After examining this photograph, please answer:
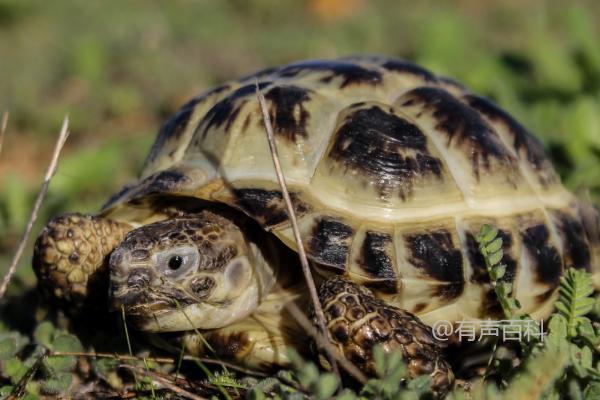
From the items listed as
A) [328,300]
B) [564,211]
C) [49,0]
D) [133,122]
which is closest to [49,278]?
[328,300]

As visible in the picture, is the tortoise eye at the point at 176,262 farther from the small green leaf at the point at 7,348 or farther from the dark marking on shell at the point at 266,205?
the small green leaf at the point at 7,348

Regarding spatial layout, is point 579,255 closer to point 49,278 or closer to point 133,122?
point 49,278

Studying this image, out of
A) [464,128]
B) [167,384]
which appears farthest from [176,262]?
[464,128]

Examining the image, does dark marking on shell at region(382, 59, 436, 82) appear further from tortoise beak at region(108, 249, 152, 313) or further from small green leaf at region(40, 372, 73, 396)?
small green leaf at region(40, 372, 73, 396)

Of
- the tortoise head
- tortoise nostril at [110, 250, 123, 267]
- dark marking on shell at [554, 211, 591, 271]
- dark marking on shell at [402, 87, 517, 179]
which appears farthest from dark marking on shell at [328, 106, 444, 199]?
tortoise nostril at [110, 250, 123, 267]

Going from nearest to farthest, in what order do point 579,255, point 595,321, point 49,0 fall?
1. point 595,321
2. point 579,255
3. point 49,0

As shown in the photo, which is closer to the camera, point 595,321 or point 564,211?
point 595,321

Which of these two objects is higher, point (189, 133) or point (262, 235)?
point (189, 133)
